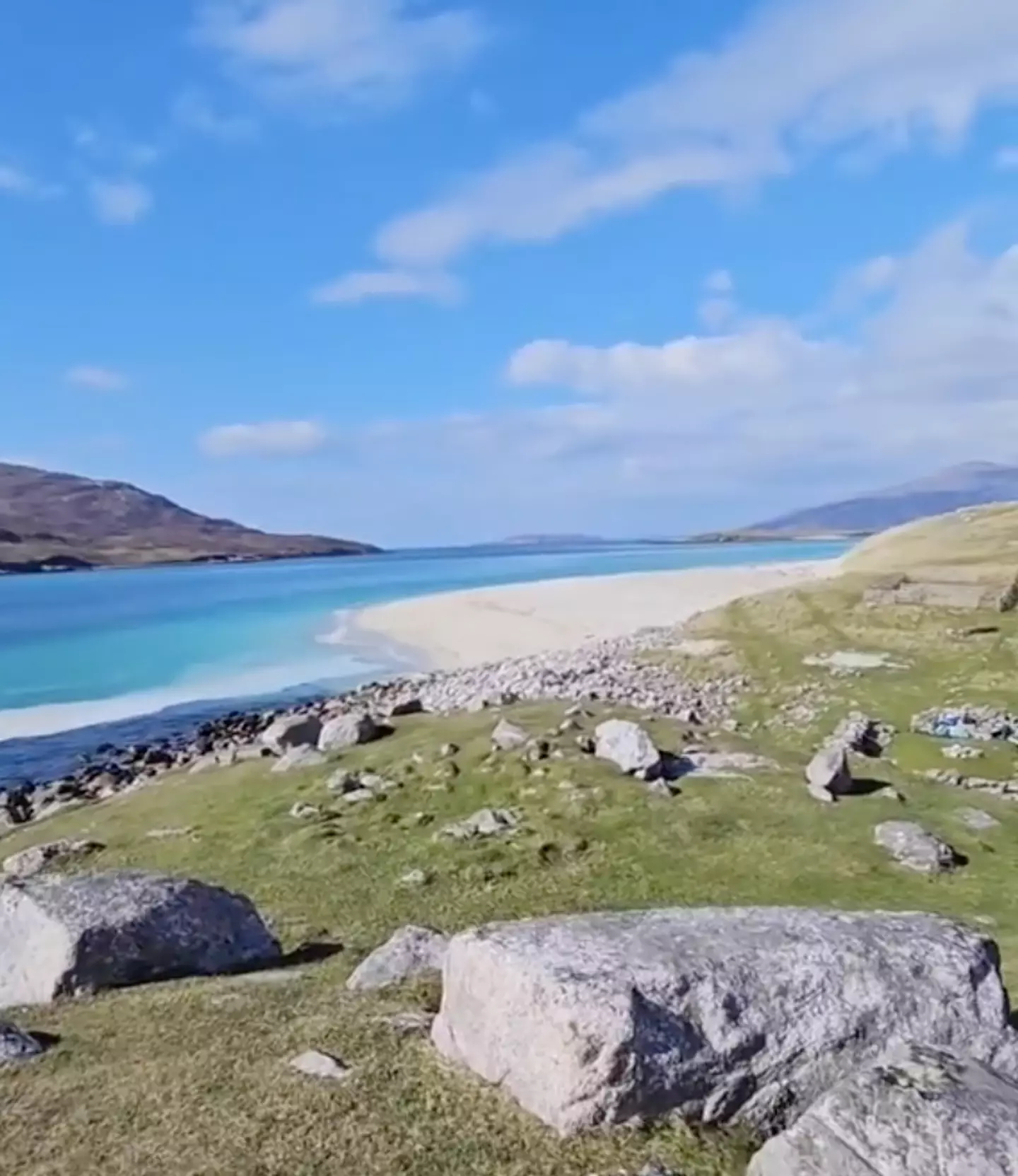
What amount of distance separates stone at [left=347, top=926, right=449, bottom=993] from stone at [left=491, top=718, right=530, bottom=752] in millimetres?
13991

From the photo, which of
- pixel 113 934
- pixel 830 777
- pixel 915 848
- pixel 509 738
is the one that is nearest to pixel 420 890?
pixel 113 934

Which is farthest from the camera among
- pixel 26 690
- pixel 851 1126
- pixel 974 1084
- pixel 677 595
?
pixel 677 595

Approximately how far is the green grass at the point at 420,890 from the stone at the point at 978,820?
297mm

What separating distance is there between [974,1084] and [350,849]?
53.3 ft

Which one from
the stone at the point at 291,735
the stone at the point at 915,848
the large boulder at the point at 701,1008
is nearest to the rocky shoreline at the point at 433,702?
the stone at the point at 291,735

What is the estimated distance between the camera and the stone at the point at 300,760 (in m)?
30.7

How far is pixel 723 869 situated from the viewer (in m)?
21.5

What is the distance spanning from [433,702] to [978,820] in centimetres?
2991

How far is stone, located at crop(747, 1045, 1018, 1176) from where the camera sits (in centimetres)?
840

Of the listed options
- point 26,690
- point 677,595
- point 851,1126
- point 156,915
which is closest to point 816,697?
point 156,915

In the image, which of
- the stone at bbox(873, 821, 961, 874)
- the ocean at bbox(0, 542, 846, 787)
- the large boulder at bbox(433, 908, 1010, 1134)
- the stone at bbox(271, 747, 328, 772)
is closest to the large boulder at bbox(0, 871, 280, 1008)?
the large boulder at bbox(433, 908, 1010, 1134)

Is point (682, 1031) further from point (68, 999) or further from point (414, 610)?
point (414, 610)

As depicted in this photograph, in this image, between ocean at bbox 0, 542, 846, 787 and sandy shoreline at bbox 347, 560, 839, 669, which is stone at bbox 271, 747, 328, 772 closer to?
ocean at bbox 0, 542, 846, 787

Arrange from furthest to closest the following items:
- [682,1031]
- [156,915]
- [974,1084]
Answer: [156,915]
[682,1031]
[974,1084]
